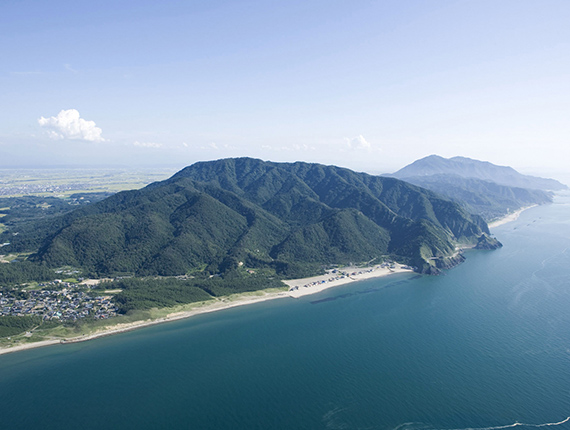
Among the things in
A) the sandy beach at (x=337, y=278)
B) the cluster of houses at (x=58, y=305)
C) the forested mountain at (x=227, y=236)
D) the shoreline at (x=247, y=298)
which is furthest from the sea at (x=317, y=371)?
the forested mountain at (x=227, y=236)

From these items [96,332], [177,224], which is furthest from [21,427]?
[177,224]

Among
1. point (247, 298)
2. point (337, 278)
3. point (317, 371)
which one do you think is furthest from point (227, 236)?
point (317, 371)

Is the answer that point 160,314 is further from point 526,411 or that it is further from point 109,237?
point 526,411

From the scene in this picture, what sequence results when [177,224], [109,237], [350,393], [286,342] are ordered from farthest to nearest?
[177,224] < [109,237] < [286,342] < [350,393]

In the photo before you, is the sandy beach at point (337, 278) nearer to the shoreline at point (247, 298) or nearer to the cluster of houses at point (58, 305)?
the shoreline at point (247, 298)

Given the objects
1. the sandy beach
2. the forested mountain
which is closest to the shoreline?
the sandy beach

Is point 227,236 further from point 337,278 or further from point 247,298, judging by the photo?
point 337,278
